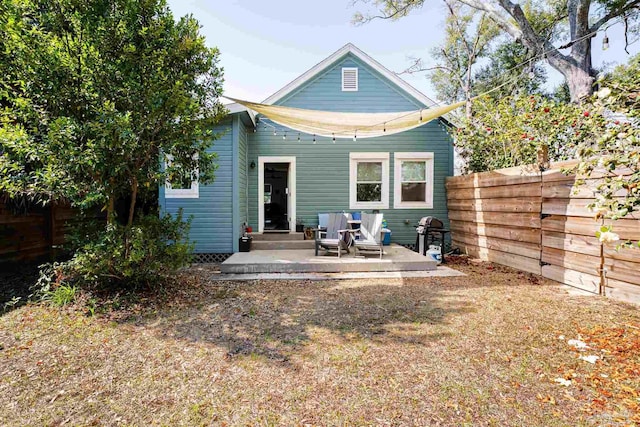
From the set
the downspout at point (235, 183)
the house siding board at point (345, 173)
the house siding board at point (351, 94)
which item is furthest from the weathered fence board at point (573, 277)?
the downspout at point (235, 183)

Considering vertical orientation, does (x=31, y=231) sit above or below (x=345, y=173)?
below

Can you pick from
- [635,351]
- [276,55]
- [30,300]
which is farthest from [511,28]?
[30,300]

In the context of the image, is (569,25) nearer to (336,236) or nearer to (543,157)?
(543,157)

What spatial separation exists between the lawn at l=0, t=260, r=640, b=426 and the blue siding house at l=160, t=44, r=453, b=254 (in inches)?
164

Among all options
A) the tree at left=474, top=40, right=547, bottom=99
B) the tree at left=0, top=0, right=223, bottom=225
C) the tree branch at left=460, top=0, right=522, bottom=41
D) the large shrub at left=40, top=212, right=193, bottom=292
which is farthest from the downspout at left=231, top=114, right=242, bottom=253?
the tree at left=474, top=40, right=547, bottom=99

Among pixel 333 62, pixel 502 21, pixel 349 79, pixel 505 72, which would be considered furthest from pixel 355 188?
pixel 505 72

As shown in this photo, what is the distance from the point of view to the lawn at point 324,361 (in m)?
2.02

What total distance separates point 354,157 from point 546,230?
463 centimetres

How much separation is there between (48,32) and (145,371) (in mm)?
3808

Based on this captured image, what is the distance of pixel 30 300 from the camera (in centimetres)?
405

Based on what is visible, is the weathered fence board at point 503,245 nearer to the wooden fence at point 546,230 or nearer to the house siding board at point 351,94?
the wooden fence at point 546,230

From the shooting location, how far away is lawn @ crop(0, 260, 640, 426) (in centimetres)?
202

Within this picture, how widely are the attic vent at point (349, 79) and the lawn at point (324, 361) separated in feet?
19.7

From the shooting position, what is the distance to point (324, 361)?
2660 millimetres
